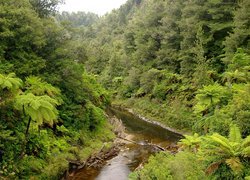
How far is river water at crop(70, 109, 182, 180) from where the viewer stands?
20.0m

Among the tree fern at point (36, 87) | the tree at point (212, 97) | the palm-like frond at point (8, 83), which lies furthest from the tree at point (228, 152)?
the tree fern at point (36, 87)

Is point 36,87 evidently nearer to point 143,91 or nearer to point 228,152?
point 228,152

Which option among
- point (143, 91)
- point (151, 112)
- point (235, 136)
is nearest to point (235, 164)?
point (235, 136)

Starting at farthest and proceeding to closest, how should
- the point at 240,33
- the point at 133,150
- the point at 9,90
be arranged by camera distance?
the point at 240,33 → the point at 133,150 → the point at 9,90

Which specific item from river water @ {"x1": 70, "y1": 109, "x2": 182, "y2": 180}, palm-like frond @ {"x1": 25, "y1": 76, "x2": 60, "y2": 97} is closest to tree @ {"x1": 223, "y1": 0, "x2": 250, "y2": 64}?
river water @ {"x1": 70, "y1": 109, "x2": 182, "y2": 180}

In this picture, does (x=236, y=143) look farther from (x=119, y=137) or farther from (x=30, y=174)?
(x=119, y=137)

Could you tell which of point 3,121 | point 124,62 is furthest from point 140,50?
point 3,121

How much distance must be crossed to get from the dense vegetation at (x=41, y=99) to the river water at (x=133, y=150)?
157 cm

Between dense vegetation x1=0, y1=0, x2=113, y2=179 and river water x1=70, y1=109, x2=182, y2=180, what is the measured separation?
1567 millimetres

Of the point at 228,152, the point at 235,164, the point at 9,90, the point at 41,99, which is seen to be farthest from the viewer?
the point at 9,90

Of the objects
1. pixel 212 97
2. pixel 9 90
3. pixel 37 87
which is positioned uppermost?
pixel 9 90

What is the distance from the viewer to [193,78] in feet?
A: 113

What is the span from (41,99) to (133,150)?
11.7 meters

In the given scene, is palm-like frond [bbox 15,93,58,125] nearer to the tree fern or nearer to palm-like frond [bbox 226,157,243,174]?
the tree fern
